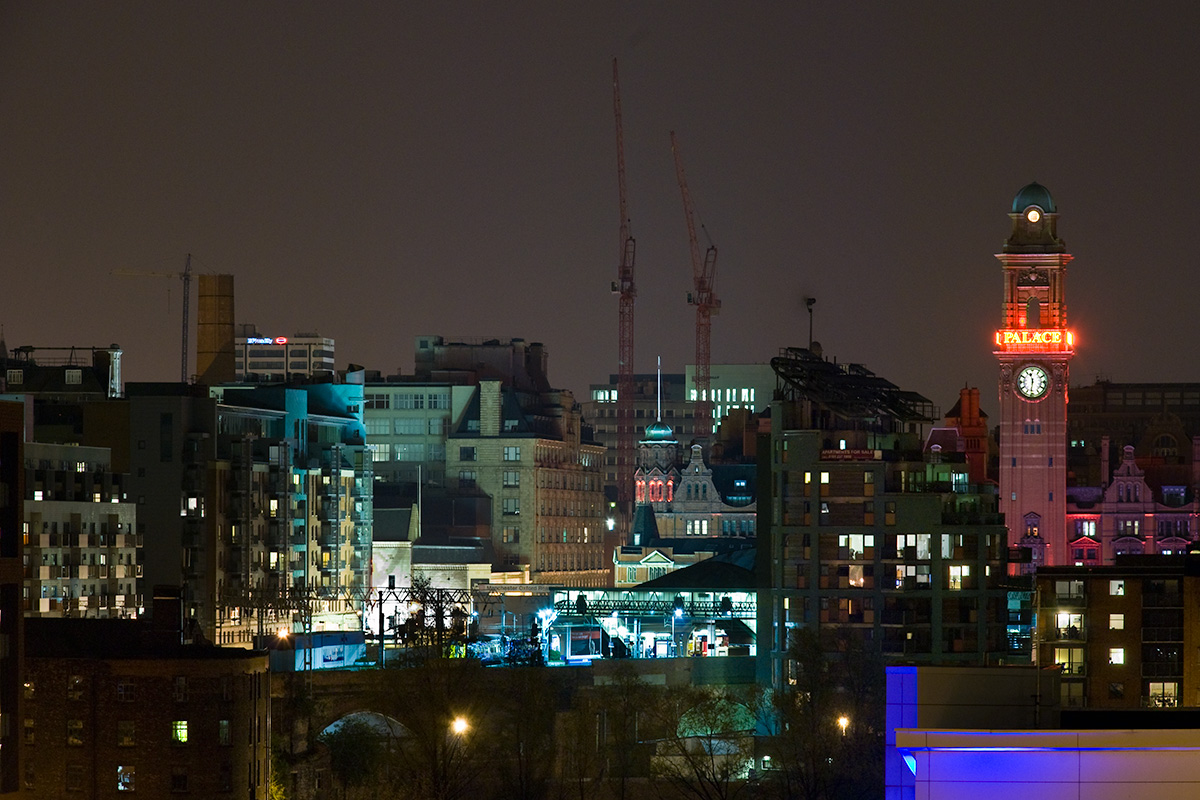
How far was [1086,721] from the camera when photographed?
8950 cm

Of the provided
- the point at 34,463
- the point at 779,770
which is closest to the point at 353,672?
the point at 779,770

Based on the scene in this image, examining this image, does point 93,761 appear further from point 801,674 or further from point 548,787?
point 801,674

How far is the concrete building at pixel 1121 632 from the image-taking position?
556 feet

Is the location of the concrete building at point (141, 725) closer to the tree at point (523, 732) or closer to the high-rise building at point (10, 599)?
the tree at point (523, 732)

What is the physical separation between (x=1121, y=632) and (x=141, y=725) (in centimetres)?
6264

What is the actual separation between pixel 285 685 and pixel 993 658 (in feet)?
191

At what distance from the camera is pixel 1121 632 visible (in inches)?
6791

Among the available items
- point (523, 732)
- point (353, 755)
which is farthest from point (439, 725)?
point (523, 732)

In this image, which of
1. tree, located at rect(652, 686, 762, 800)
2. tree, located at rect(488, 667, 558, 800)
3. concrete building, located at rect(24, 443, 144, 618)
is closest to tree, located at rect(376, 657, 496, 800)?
tree, located at rect(488, 667, 558, 800)

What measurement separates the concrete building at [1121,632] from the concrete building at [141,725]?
50.4 metres

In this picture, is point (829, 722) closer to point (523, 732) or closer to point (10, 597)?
point (523, 732)

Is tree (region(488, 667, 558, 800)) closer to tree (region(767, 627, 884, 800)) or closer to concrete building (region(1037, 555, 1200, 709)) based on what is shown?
tree (region(767, 627, 884, 800))

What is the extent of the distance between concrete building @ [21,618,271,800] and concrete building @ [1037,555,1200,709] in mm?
50413

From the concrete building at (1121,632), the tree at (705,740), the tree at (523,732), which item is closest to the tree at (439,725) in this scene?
the tree at (523,732)
